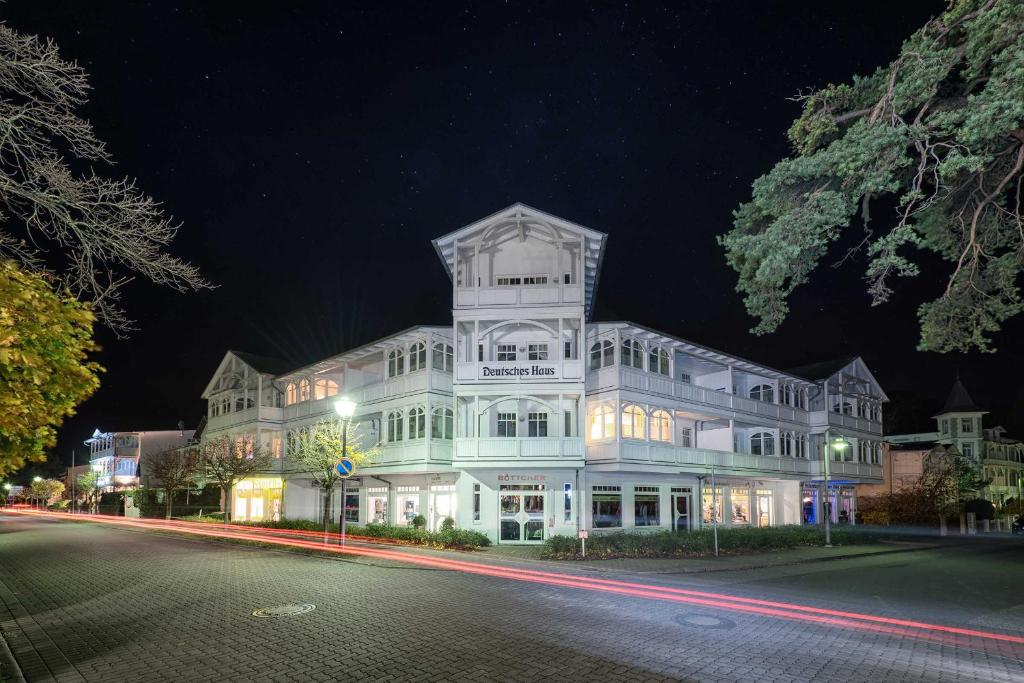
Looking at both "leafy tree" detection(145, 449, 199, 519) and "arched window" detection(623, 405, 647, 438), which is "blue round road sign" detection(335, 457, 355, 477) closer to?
"arched window" detection(623, 405, 647, 438)

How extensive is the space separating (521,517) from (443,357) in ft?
27.1

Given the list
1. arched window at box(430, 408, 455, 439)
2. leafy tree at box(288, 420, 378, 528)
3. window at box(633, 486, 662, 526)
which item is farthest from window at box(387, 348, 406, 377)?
window at box(633, 486, 662, 526)

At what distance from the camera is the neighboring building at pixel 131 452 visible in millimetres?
78188

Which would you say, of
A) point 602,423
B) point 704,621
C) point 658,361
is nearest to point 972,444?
point 658,361

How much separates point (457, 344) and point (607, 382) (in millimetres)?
6708

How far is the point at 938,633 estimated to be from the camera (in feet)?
36.9

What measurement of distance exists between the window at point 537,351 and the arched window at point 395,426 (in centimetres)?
698

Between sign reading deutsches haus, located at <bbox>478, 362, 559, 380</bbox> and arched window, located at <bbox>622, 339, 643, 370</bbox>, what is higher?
arched window, located at <bbox>622, 339, 643, 370</bbox>

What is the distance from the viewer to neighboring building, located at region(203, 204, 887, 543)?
28375 mm

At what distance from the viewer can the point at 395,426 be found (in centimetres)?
3294

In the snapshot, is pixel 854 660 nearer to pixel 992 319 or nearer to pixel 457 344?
pixel 992 319

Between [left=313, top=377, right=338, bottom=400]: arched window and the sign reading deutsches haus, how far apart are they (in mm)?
15282

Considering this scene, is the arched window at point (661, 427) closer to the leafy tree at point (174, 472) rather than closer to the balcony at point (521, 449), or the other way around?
the balcony at point (521, 449)

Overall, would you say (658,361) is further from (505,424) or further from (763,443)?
(763,443)
